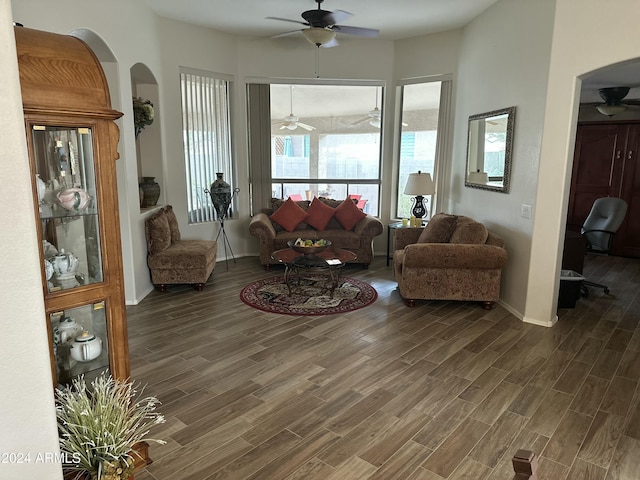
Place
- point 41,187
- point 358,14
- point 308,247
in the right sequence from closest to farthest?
point 41,187
point 308,247
point 358,14

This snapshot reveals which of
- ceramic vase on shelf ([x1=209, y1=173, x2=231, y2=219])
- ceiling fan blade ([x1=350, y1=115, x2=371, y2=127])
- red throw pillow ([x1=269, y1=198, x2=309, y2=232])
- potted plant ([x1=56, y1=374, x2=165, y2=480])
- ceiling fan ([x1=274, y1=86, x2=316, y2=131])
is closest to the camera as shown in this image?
potted plant ([x1=56, y1=374, x2=165, y2=480])

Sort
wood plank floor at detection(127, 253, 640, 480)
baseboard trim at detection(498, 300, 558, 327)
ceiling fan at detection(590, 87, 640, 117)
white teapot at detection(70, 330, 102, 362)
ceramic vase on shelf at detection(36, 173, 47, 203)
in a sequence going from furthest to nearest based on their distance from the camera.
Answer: ceiling fan at detection(590, 87, 640, 117)
baseboard trim at detection(498, 300, 558, 327)
wood plank floor at detection(127, 253, 640, 480)
white teapot at detection(70, 330, 102, 362)
ceramic vase on shelf at detection(36, 173, 47, 203)

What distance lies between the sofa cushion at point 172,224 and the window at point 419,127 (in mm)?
3494

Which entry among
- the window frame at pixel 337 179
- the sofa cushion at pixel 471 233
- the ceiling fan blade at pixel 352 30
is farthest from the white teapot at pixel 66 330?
the window frame at pixel 337 179

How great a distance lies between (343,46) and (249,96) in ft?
5.20

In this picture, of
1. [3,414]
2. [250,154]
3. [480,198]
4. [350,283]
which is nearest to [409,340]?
[350,283]

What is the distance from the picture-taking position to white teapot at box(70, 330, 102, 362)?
6.88 feet

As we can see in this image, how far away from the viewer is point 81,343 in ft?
6.90

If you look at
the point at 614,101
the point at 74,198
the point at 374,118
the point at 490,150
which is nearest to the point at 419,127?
the point at 374,118

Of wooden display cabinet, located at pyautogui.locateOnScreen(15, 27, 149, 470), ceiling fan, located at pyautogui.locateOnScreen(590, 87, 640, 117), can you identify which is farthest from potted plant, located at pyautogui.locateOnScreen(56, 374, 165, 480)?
ceiling fan, located at pyautogui.locateOnScreen(590, 87, 640, 117)

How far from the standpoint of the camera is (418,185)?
601 cm

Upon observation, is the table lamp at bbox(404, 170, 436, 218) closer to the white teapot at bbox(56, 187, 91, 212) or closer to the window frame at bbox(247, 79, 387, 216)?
the window frame at bbox(247, 79, 387, 216)

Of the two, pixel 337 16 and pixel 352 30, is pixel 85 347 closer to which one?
pixel 337 16

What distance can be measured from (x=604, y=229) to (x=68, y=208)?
5.97m
